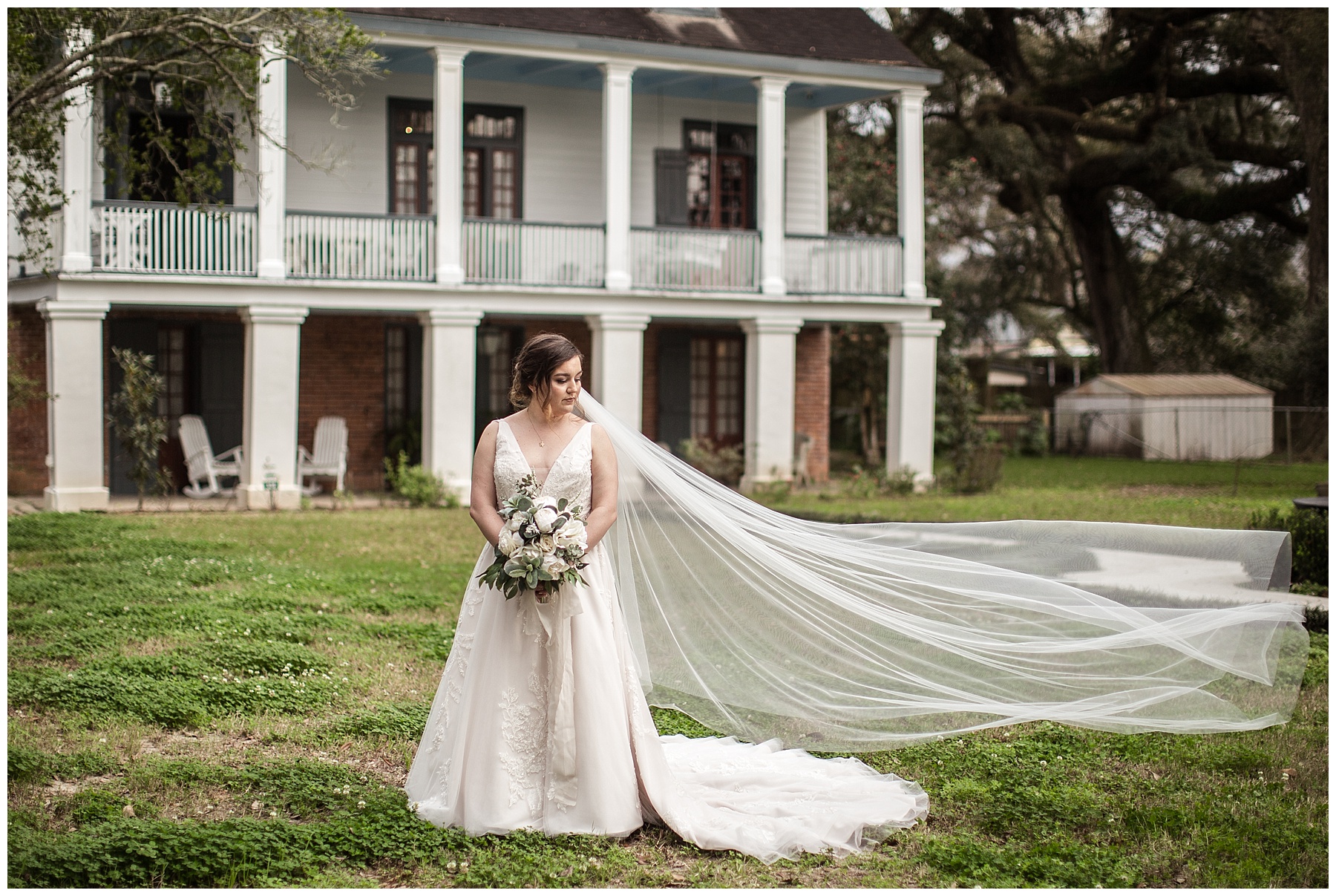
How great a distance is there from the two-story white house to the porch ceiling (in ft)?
0.22

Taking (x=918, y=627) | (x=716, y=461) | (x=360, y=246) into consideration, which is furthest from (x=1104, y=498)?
(x=918, y=627)

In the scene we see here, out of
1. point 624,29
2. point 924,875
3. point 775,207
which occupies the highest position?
point 624,29

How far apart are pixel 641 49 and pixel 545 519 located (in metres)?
13.6

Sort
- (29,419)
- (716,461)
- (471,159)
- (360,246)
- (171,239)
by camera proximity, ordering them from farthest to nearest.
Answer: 1. (471,159)
2. (716,461)
3. (29,419)
4. (360,246)
5. (171,239)

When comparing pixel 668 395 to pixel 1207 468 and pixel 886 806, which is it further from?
pixel 886 806

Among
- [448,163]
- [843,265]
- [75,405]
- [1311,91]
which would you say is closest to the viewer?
[75,405]

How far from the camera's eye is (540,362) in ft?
16.1

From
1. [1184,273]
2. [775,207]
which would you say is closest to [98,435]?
[775,207]

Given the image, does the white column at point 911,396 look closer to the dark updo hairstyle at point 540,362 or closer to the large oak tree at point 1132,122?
the large oak tree at point 1132,122

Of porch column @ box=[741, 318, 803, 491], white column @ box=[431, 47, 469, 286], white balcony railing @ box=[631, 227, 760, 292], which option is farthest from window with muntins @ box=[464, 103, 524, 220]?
porch column @ box=[741, 318, 803, 491]

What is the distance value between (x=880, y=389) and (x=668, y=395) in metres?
5.94

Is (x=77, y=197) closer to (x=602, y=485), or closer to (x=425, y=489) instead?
(x=425, y=489)

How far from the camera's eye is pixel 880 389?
24188 millimetres

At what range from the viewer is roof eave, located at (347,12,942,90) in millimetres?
15867
